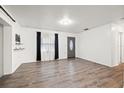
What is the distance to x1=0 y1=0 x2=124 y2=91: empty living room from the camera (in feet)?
11.1

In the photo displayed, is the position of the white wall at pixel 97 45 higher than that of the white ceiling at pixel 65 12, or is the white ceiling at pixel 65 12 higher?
the white ceiling at pixel 65 12

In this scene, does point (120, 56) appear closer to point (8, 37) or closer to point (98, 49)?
point (98, 49)

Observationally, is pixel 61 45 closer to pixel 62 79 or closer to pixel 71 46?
pixel 71 46

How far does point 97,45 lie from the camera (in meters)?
5.78

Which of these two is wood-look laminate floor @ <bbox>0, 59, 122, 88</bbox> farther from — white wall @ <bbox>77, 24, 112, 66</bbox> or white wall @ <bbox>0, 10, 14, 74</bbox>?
white wall @ <bbox>77, 24, 112, 66</bbox>

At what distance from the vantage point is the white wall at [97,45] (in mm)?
4902

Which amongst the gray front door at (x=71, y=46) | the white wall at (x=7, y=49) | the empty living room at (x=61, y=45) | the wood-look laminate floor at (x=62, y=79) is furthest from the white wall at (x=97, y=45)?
the white wall at (x=7, y=49)

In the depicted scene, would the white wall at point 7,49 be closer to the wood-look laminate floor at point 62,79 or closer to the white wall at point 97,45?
the wood-look laminate floor at point 62,79

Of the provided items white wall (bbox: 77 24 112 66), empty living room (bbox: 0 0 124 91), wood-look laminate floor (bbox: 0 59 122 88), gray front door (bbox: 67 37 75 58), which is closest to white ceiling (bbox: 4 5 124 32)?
empty living room (bbox: 0 0 124 91)

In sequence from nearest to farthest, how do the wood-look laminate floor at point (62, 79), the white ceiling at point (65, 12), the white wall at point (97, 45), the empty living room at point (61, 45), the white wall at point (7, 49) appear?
the wood-look laminate floor at point (62, 79)
the white ceiling at point (65, 12)
the empty living room at point (61, 45)
the white wall at point (7, 49)
the white wall at point (97, 45)

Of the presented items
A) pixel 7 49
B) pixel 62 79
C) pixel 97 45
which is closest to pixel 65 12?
pixel 62 79

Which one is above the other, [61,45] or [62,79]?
[61,45]

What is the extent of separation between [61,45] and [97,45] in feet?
9.45

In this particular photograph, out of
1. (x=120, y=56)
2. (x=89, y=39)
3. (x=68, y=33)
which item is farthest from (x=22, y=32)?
(x=120, y=56)
